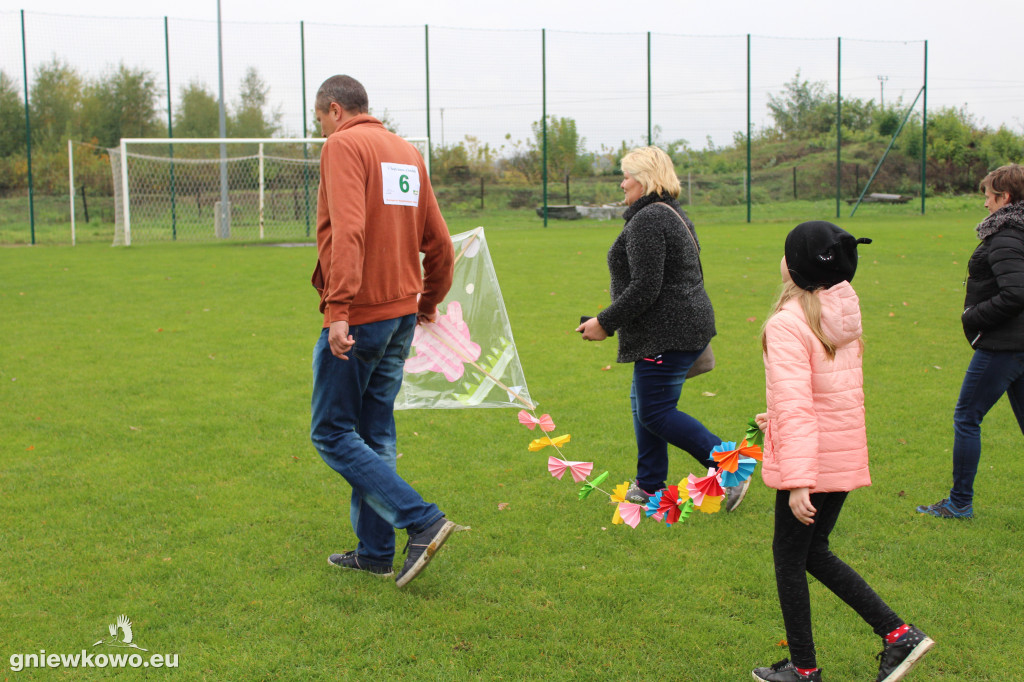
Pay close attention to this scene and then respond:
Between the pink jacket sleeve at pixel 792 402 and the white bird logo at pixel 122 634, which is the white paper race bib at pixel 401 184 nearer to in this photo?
the pink jacket sleeve at pixel 792 402

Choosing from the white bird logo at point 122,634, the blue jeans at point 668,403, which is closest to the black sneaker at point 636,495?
the blue jeans at point 668,403

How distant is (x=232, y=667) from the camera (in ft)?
9.29

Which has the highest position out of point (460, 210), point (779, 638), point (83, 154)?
point (83, 154)

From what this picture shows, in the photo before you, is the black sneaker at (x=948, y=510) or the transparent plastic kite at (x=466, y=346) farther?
the transparent plastic kite at (x=466, y=346)

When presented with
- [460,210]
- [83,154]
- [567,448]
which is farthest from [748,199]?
[567,448]

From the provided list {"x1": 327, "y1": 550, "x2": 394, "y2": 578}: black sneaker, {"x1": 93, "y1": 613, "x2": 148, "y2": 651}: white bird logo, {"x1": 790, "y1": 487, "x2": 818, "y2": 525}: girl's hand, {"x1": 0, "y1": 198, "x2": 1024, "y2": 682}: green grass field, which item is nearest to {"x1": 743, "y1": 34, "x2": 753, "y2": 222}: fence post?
{"x1": 0, "y1": 198, "x2": 1024, "y2": 682}: green grass field

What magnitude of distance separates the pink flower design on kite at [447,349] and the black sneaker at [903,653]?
2.79 meters

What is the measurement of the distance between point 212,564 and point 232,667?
32.4 inches

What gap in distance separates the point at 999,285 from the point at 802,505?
1976mm

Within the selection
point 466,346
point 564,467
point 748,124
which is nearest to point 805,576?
point 564,467

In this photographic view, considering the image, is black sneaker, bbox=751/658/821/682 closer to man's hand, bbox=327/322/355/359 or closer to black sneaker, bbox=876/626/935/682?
black sneaker, bbox=876/626/935/682

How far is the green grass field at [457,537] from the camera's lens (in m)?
2.95

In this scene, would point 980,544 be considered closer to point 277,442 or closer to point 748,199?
point 277,442

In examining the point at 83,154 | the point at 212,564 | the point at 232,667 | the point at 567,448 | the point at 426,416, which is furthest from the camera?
the point at 83,154
